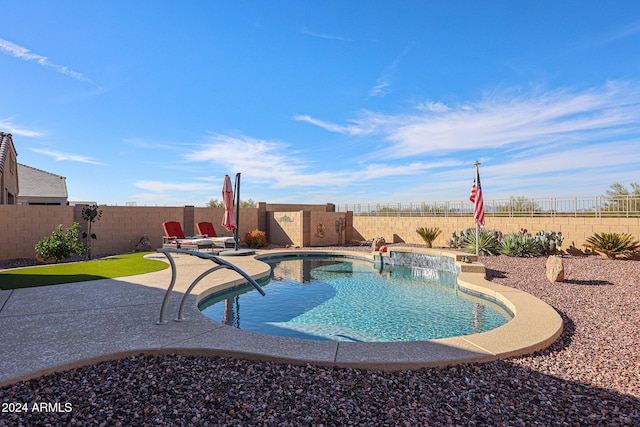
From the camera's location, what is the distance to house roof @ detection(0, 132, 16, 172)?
1493 cm

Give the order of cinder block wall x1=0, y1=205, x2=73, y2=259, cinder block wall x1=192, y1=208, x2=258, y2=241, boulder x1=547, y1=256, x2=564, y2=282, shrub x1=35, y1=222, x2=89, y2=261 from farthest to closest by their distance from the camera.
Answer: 1. cinder block wall x1=192, y1=208, x2=258, y2=241
2. cinder block wall x1=0, y1=205, x2=73, y2=259
3. shrub x1=35, y1=222, x2=89, y2=261
4. boulder x1=547, y1=256, x2=564, y2=282

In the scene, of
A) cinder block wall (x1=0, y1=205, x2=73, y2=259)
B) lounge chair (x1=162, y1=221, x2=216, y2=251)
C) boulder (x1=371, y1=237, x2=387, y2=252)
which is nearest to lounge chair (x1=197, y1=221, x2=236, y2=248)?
lounge chair (x1=162, y1=221, x2=216, y2=251)

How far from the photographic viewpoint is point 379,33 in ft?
40.4

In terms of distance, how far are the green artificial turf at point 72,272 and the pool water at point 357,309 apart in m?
3.55

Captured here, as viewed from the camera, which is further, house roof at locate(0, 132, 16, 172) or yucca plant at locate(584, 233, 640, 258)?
house roof at locate(0, 132, 16, 172)

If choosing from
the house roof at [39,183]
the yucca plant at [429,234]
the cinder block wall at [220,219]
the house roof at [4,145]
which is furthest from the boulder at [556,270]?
the house roof at [39,183]

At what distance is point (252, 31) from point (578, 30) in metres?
10.1

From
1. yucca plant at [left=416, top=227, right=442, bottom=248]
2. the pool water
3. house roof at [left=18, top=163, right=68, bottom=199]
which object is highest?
house roof at [left=18, top=163, right=68, bottom=199]

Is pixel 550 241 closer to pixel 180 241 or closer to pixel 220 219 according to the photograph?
pixel 180 241

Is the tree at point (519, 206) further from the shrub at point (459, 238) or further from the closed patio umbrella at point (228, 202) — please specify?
the closed patio umbrella at point (228, 202)

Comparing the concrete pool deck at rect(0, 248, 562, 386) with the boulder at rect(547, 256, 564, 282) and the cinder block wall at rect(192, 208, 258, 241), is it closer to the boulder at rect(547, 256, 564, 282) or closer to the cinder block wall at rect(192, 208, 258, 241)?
the boulder at rect(547, 256, 564, 282)

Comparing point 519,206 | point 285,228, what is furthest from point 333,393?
point 519,206

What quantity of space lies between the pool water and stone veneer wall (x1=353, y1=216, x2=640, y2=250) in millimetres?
7455

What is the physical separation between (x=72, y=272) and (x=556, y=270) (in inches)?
479
